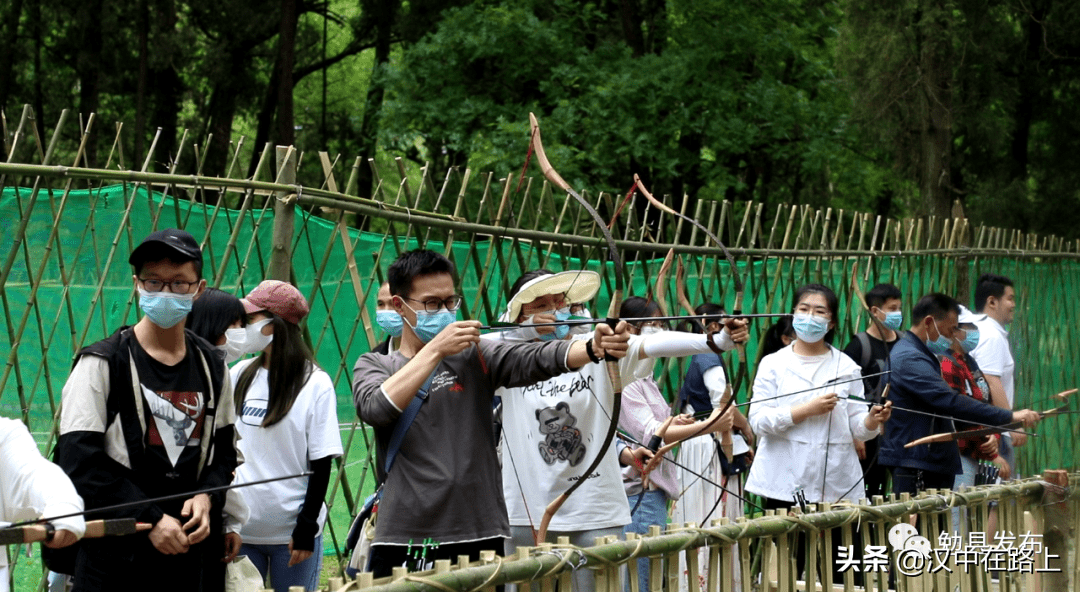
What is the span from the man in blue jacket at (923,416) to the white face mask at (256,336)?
9.08 feet

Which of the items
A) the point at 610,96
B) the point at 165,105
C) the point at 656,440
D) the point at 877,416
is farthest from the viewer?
the point at 165,105

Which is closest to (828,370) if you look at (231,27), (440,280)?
(440,280)

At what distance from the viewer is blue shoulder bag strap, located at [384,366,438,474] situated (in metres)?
2.97

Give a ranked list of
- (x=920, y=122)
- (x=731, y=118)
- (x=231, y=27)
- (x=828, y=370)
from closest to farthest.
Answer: (x=828, y=370) < (x=920, y=122) < (x=731, y=118) < (x=231, y=27)

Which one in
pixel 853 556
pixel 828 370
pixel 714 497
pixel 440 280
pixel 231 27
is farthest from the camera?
pixel 231 27

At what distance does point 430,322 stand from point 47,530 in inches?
48.2

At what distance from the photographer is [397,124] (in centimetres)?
1287

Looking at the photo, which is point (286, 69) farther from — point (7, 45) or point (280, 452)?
point (280, 452)

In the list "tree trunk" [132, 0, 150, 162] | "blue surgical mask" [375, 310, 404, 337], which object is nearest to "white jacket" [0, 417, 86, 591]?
"blue surgical mask" [375, 310, 404, 337]

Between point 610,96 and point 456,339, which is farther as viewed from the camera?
point 610,96

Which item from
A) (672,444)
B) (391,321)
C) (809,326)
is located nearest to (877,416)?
(809,326)

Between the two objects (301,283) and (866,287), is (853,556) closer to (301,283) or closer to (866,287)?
(301,283)

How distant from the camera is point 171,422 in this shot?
270cm

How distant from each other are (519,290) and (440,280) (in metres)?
0.43
